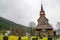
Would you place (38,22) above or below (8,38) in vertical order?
above

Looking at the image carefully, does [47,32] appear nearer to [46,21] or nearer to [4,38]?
[46,21]

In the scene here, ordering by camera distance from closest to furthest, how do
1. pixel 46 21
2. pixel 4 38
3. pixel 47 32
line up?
pixel 4 38, pixel 47 32, pixel 46 21

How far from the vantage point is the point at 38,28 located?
206ft

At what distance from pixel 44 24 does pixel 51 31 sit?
14.1 feet

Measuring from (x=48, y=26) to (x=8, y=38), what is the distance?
46735 millimetres

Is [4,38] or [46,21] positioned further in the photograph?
[46,21]

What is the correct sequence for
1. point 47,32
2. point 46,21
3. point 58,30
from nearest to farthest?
point 47,32
point 46,21
point 58,30

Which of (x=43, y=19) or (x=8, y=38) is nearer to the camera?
(x=8, y=38)

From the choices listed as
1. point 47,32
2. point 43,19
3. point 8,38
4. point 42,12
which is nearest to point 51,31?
point 47,32

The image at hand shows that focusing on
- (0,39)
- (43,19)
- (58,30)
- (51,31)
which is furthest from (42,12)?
(0,39)

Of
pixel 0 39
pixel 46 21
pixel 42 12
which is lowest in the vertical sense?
pixel 0 39

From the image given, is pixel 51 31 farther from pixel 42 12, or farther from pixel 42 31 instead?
pixel 42 12

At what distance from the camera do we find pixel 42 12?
224ft

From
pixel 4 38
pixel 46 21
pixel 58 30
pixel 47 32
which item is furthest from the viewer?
pixel 58 30
